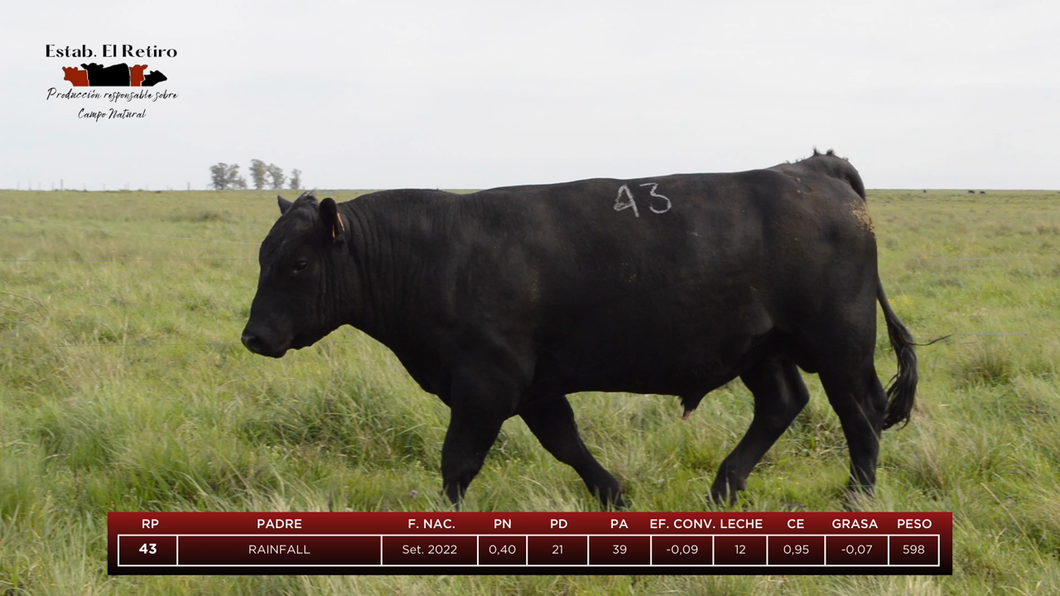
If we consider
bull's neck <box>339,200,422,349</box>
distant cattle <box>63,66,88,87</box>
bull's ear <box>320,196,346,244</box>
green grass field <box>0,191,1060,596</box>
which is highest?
distant cattle <box>63,66,88,87</box>

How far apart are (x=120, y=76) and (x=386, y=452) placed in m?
7.03

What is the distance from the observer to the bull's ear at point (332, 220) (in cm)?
426

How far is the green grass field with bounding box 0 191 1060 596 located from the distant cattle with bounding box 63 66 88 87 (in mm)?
2639

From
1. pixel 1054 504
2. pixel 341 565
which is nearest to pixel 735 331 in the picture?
pixel 1054 504

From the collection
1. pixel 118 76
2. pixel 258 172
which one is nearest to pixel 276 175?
pixel 258 172

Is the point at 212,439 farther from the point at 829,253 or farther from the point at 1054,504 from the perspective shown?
the point at 1054,504

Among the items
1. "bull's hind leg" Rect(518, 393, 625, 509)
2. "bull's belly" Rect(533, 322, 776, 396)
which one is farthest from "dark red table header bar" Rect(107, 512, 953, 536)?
"bull's hind leg" Rect(518, 393, 625, 509)

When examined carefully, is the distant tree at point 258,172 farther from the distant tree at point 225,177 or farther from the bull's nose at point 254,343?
the bull's nose at point 254,343

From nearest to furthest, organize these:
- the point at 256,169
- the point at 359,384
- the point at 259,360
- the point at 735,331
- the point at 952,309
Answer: the point at 735,331
the point at 359,384
the point at 259,360
the point at 952,309
the point at 256,169

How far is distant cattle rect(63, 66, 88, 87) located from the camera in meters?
9.67

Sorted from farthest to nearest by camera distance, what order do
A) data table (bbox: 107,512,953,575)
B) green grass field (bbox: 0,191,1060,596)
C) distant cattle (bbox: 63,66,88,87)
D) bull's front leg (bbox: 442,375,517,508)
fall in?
→ distant cattle (bbox: 63,66,88,87) < bull's front leg (bbox: 442,375,517,508) < green grass field (bbox: 0,191,1060,596) < data table (bbox: 107,512,953,575)

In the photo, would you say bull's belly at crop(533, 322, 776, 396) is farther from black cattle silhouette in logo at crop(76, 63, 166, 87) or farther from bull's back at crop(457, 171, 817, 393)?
black cattle silhouette in logo at crop(76, 63, 166, 87)

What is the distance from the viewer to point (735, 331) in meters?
4.26

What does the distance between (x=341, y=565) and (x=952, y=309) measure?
9108 millimetres
